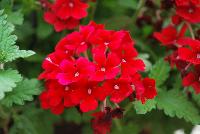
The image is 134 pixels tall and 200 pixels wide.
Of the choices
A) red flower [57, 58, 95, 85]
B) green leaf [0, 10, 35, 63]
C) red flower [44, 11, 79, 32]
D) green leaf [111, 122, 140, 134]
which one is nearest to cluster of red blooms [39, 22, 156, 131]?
red flower [57, 58, 95, 85]

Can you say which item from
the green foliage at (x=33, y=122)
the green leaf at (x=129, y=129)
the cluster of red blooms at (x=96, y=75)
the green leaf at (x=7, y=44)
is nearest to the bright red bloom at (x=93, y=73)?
the cluster of red blooms at (x=96, y=75)

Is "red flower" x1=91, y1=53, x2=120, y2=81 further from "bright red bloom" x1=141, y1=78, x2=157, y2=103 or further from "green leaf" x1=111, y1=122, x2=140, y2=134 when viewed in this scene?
"green leaf" x1=111, y1=122, x2=140, y2=134

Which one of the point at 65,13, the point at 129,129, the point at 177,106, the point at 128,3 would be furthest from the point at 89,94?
the point at 128,3

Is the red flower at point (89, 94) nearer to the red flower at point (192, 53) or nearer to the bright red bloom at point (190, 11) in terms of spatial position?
the red flower at point (192, 53)

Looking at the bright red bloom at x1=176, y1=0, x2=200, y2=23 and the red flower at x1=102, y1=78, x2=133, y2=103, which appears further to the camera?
the bright red bloom at x1=176, y1=0, x2=200, y2=23

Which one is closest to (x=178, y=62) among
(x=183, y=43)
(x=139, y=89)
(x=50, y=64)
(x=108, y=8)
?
(x=183, y=43)

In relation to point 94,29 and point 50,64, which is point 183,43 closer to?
point 94,29
